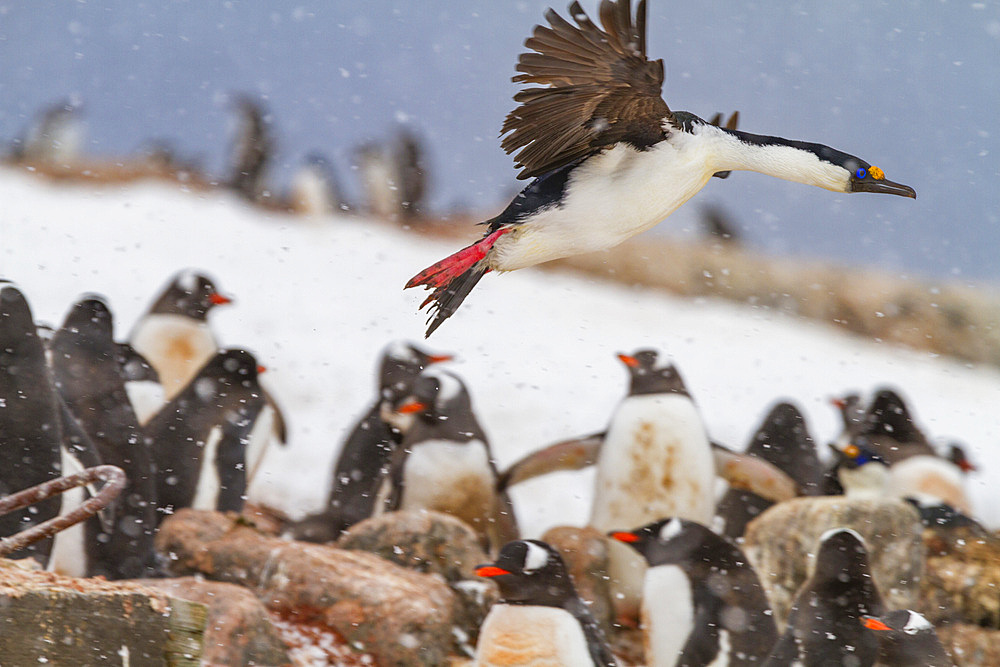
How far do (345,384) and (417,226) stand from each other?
6326 millimetres

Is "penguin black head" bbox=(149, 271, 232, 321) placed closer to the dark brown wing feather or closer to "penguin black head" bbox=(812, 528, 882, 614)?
"penguin black head" bbox=(812, 528, 882, 614)

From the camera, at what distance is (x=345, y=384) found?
7062 mm

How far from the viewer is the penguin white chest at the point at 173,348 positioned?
15.9 feet

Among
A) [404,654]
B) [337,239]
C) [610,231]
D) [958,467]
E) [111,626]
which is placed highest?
[337,239]

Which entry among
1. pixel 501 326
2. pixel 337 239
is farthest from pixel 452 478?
pixel 337 239

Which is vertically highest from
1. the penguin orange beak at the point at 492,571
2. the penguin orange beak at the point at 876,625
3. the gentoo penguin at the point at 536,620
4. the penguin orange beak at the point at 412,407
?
the penguin orange beak at the point at 412,407

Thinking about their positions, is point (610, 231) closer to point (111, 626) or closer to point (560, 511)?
point (111, 626)

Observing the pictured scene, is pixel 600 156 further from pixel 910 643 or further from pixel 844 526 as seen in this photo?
pixel 844 526

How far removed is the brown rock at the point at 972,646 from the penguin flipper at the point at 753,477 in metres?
0.86

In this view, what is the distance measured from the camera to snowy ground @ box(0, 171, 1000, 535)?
6.52m

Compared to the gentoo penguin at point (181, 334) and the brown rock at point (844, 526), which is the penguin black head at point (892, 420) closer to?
the brown rock at point (844, 526)

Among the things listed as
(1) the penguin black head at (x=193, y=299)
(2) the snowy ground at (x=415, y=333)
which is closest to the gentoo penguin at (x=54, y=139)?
(2) the snowy ground at (x=415, y=333)

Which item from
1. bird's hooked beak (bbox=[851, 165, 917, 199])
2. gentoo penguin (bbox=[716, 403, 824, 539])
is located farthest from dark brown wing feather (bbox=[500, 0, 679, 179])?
gentoo penguin (bbox=[716, 403, 824, 539])

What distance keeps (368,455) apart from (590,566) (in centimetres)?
124
